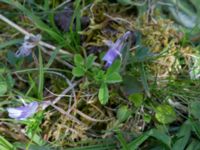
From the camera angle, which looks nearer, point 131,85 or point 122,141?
point 122,141

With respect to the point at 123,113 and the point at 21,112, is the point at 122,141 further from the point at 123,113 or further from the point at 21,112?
the point at 21,112

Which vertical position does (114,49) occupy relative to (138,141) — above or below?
above

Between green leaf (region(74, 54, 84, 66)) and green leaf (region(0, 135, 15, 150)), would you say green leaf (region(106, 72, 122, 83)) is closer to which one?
green leaf (region(74, 54, 84, 66))

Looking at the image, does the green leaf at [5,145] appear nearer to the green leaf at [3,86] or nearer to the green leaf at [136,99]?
the green leaf at [3,86]

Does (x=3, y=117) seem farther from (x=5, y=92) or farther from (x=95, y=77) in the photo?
(x=95, y=77)

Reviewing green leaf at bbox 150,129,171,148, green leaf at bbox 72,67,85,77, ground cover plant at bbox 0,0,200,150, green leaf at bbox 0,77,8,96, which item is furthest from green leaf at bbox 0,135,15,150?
green leaf at bbox 150,129,171,148

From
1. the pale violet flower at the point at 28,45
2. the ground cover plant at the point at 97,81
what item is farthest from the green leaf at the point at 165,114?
the pale violet flower at the point at 28,45

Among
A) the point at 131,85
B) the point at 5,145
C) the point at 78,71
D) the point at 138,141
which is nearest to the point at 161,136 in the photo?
the point at 138,141

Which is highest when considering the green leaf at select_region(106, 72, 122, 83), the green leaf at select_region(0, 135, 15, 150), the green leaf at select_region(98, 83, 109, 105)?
the green leaf at select_region(106, 72, 122, 83)
